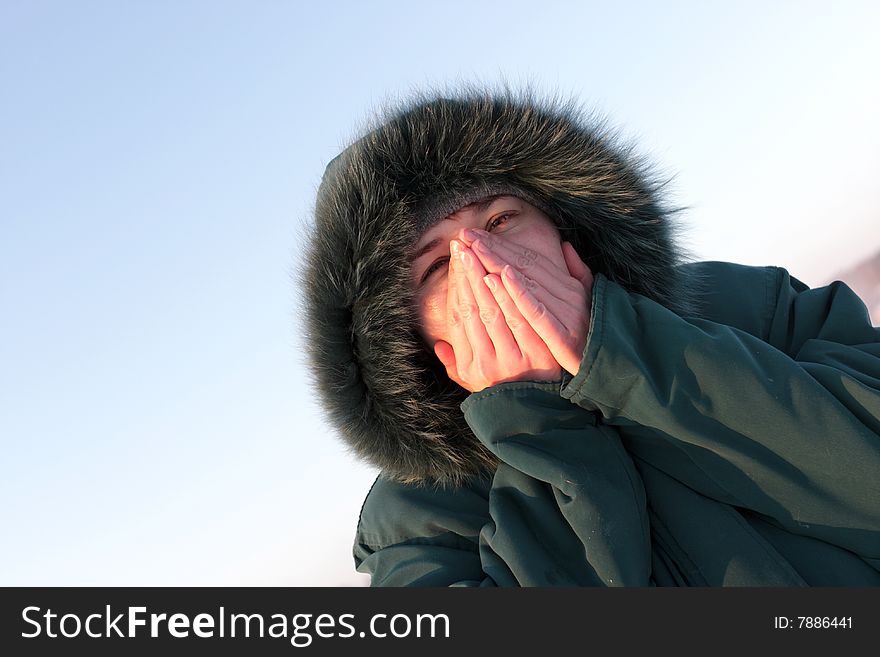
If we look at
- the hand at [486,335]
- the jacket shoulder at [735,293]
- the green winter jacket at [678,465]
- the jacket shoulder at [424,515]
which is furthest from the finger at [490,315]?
the jacket shoulder at [735,293]

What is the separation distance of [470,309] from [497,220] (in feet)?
1.14

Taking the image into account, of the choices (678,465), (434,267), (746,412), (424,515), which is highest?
(434,267)

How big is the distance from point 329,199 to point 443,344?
0.55 m

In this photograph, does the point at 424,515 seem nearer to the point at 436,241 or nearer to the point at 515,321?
the point at 515,321

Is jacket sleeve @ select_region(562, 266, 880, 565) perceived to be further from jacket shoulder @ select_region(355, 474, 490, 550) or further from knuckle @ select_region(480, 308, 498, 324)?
jacket shoulder @ select_region(355, 474, 490, 550)

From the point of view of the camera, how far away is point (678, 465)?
6.04 ft

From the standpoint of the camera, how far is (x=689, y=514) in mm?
1807

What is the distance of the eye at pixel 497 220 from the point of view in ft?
7.23

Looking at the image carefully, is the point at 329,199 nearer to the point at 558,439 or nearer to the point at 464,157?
the point at 464,157

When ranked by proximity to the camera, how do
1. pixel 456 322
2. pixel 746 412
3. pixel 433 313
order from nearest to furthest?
1. pixel 746 412
2. pixel 456 322
3. pixel 433 313

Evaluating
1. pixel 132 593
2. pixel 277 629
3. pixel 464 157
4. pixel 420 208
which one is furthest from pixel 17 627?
pixel 464 157

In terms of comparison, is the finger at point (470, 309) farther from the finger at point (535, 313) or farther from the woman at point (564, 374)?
the finger at point (535, 313)

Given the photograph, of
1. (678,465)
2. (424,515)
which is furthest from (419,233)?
(678,465)

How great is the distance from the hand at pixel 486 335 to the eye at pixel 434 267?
0.13 m
